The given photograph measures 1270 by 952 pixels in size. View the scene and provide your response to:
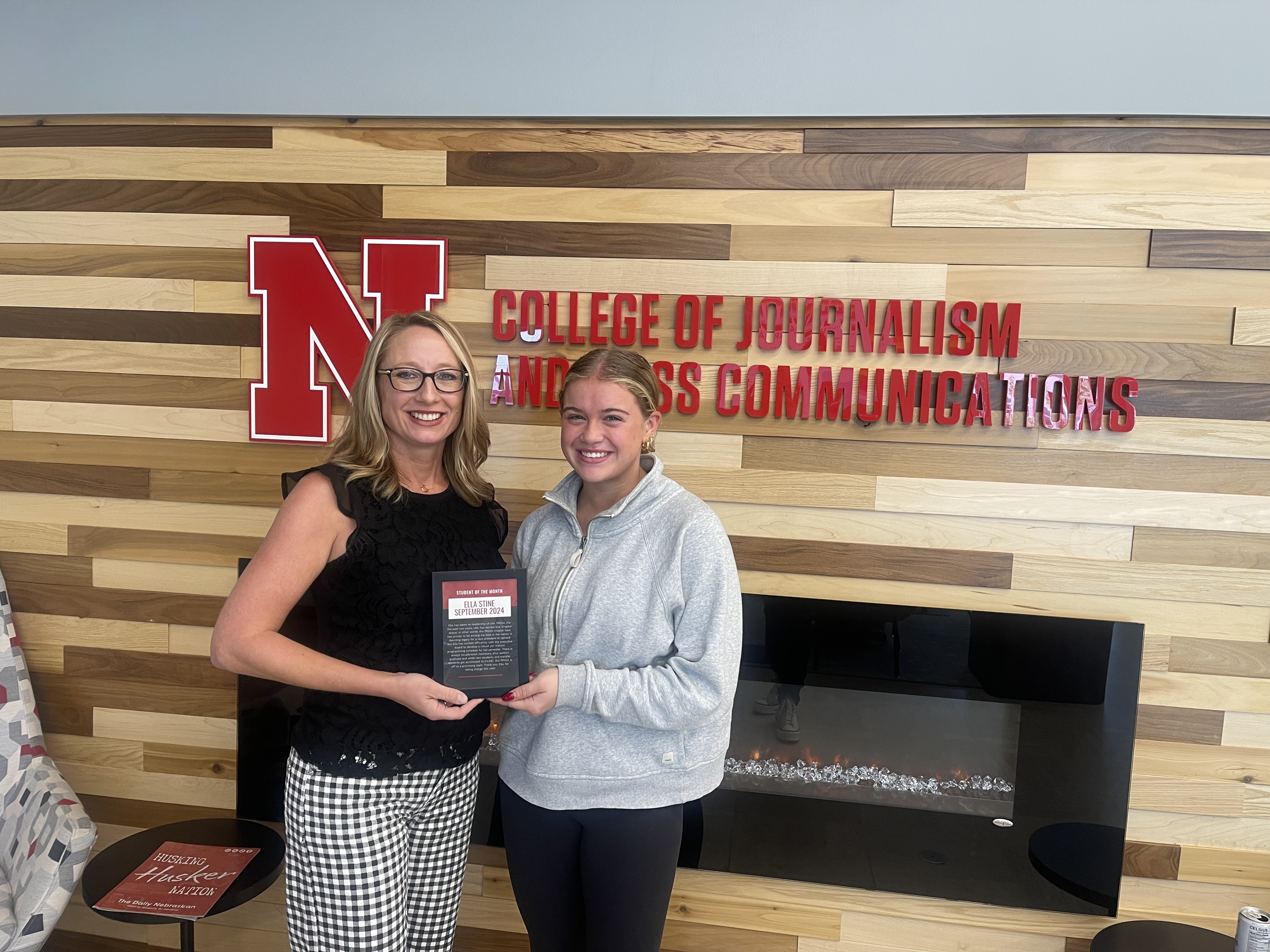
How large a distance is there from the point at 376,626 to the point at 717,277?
1164 millimetres

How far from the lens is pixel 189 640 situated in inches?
91.3

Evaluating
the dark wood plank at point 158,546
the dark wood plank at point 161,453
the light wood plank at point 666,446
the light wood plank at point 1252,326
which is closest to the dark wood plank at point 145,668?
the dark wood plank at point 158,546

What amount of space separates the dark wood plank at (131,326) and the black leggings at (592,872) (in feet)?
4.68

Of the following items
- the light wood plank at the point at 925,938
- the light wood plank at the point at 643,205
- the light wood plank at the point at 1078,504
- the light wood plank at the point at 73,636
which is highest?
the light wood plank at the point at 643,205

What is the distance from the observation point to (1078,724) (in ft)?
6.55

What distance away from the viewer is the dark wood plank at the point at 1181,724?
6.55 feet

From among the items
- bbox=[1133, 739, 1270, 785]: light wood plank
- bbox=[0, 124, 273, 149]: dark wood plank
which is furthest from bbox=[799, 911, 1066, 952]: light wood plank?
bbox=[0, 124, 273, 149]: dark wood plank

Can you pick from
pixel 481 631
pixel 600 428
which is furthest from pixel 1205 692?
pixel 481 631

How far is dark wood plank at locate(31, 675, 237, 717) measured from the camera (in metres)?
2.33

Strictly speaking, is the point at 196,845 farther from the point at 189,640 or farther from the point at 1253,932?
the point at 1253,932

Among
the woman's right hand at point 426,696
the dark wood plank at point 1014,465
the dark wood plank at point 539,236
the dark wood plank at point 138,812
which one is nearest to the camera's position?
the woman's right hand at point 426,696

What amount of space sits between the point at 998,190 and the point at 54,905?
9.19ft

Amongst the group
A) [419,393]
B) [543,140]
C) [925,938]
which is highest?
[543,140]

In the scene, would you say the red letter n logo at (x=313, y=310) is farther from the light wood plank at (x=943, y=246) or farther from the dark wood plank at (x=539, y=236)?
the light wood plank at (x=943, y=246)
